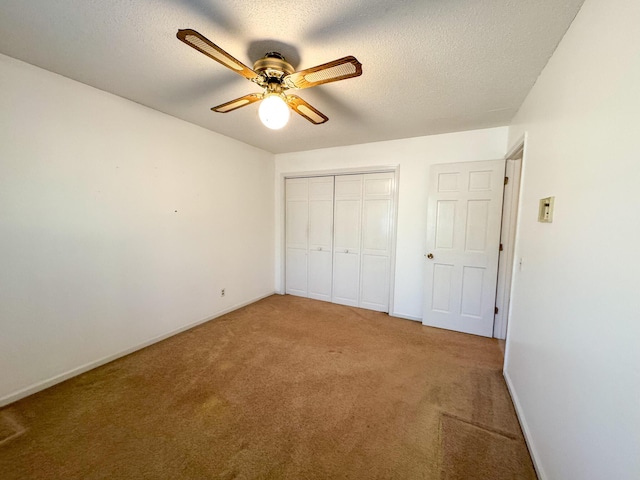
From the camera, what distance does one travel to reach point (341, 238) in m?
3.85

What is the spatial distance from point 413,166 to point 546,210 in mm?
1949

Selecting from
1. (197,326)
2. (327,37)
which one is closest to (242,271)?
(197,326)

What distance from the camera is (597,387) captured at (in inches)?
35.3

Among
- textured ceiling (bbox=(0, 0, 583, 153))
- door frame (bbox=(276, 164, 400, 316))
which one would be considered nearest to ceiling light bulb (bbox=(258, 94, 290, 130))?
textured ceiling (bbox=(0, 0, 583, 153))

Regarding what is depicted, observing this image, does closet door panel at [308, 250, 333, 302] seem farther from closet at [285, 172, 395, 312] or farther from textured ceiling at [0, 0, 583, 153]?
textured ceiling at [0, 0, 583, 153]

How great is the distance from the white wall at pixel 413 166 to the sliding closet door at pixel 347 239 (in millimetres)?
307

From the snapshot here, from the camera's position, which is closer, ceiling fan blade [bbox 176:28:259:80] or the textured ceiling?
ceiling fan blade [bbox 176:28:259:80]

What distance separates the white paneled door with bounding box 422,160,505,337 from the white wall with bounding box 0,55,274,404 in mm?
2772

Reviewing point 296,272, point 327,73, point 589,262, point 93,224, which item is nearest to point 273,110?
point 327,73

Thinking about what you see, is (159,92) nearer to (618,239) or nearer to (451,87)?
(451,87)

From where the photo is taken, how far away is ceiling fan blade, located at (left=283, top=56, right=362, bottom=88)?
1.20 meters

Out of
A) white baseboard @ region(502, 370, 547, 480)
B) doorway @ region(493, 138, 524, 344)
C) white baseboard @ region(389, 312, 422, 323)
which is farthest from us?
white baseboard @ region(389, 312, 422, 323)

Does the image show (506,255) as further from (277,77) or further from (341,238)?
(277,77)

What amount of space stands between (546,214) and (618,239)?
0.70 metres
